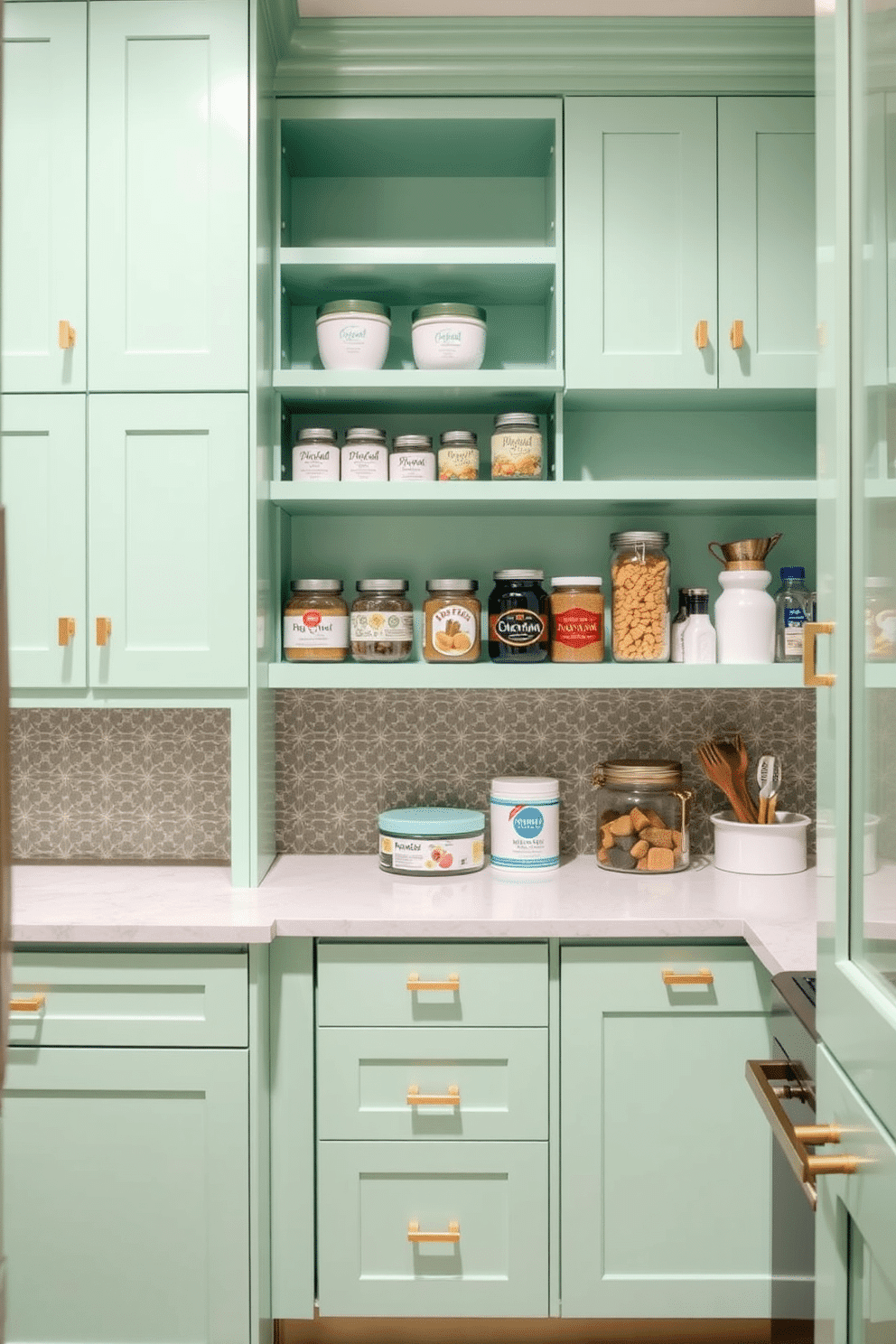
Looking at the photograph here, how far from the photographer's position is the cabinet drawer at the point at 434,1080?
73.7 inches

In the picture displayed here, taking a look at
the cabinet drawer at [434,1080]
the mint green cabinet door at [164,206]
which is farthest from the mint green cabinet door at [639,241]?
the cabinet drawer at [434,1080]

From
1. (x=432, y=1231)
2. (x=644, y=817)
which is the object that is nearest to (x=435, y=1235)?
(x=432, y=1231)

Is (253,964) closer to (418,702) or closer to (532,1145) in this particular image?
(532,1145)

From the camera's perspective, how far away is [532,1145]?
1.88m

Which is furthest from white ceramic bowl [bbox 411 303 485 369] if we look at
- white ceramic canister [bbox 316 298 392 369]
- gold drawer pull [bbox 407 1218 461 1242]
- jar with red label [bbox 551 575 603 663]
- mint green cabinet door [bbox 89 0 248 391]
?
gold drawer pull [bbox 407 1218 461 1242]

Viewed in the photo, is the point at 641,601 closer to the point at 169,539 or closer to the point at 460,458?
the point at 460,458

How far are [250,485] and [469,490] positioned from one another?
→ 423 mm

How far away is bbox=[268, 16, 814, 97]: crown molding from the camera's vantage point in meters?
2.08

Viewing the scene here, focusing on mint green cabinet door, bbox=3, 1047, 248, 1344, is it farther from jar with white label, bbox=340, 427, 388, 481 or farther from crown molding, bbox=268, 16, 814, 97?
Answer: crown molding, bbox=268, 16, 814, 97

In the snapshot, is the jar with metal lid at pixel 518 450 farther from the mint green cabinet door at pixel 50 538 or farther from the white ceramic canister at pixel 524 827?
the mint green cabinet door at pixel 50 538

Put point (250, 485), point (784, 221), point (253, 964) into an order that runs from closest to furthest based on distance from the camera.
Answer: point (253, 964) < point (250, 485) < point (784, 221)

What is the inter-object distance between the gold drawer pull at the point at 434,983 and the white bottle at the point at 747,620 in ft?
2.77

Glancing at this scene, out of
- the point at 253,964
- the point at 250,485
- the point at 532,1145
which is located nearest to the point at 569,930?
the point at 532,1145

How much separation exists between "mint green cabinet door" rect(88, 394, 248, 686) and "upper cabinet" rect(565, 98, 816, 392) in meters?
0.72
